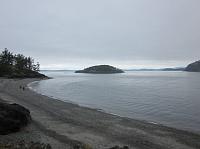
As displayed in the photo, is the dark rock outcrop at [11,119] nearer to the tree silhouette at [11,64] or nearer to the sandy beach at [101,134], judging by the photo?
the sandy beach at [101,134]

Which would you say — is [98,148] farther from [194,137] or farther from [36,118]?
[36,118]

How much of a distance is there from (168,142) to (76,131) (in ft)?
26.8

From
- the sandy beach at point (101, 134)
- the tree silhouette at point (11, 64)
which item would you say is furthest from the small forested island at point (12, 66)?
the sandy beach at point (101, 134)

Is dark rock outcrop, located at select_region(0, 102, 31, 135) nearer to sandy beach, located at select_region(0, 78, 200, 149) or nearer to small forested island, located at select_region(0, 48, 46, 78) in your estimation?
sandy beach, located at select_region(0, 78, 200, 149)

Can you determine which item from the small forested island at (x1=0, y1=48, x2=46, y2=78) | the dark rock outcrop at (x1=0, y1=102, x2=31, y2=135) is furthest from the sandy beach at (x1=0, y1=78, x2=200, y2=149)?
the small forested island at (x1=0, y1=48, x2=46, y2=78)

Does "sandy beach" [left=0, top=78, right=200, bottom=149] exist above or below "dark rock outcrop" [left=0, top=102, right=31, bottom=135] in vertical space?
below

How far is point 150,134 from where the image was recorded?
23.3 m

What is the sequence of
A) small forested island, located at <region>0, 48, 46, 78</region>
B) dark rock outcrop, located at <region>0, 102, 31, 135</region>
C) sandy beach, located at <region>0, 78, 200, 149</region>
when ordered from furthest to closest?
small forested island, located at <region>0, 48, 46, 78</region> → dark rock outcrop, located at <region>0, 102, 31, 135</region> → sandy beach, located at <region>0, 78, 200, 149</region>

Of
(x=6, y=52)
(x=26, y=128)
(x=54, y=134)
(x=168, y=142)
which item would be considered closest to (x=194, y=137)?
(x=168, y=142)

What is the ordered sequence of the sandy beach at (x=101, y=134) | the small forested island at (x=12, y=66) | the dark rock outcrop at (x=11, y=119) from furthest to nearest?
the small forested island at (x=12, y=66) < the dark rock outcrop at (x=11, y=119) < the sandy beach at (x=101, y=134)

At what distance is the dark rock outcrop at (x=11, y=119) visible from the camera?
70.1ft

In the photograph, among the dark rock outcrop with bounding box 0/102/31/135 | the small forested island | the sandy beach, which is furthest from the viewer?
the small forested island

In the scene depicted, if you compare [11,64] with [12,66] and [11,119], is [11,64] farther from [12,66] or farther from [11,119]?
[11,119]

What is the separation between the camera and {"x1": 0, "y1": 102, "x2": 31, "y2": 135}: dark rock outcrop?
21.4 metres
